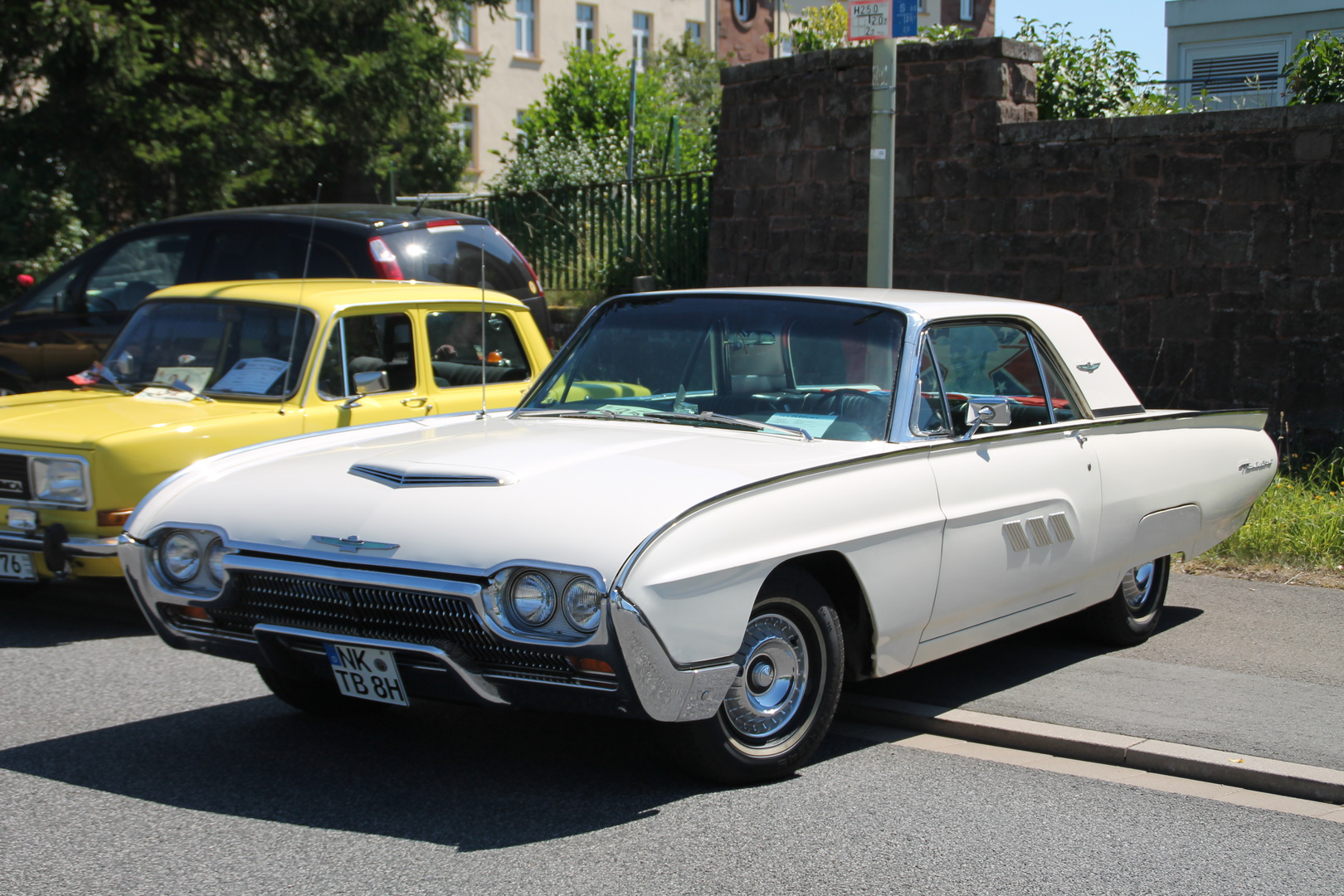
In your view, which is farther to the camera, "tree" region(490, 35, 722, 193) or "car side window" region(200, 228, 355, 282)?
"tree" region(490, 35, 722, 193)

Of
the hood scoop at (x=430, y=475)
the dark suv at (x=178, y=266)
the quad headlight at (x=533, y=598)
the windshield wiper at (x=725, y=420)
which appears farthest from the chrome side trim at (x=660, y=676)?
the dark suv at (x=178, y=266)

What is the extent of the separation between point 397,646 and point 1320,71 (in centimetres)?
972

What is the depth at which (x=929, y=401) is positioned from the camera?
4910 millimetres

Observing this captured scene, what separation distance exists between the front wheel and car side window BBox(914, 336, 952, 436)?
860 millimetres

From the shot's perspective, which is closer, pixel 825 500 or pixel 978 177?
pixel 825 500

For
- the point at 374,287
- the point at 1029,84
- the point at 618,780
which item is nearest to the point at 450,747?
the point at 618,780

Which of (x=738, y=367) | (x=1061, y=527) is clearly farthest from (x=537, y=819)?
(x=1061, y=527)

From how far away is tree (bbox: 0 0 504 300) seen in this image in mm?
16078

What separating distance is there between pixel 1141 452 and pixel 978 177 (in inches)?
240

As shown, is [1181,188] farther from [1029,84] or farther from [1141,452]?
[1141,452]

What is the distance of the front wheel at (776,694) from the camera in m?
4.09

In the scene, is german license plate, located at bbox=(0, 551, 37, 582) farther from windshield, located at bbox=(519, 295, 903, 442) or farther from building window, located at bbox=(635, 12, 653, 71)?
building window, located at bbox=(635, 12, 653, 71)

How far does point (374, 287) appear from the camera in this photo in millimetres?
7594

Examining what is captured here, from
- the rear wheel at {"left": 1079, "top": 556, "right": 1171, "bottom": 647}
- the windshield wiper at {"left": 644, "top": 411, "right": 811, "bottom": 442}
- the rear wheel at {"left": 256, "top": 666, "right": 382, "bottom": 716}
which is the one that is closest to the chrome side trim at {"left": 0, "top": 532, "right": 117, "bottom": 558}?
the rear wheel at {"left": 256, "top": 666, "right": 382, "bottom": 716}
